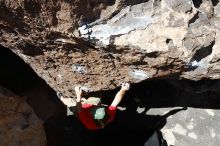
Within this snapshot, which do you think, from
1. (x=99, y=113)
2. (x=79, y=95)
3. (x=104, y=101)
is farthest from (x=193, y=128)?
(x=79, y=95)

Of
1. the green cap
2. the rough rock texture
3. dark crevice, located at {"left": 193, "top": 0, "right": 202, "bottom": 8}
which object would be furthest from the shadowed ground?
dark crevice, located at {"left": 193, "top": 0, "right": 202, "bottom": 8}

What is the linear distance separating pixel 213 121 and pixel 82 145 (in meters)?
1.32

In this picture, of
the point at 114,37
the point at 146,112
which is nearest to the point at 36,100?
the point at 146,112

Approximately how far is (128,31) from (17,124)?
130cm

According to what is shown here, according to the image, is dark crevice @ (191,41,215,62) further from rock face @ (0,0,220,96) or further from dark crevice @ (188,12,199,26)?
dark crevice @ (188,12,199,26)

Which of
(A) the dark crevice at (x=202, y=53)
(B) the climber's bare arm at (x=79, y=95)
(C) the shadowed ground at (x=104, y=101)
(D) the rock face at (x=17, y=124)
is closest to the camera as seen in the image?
(A) the dark crevice at (x=202, y=53)

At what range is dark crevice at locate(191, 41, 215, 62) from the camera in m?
2.48

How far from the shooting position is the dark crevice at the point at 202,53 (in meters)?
2.48

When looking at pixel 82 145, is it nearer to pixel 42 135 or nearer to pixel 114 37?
pixel 42 135

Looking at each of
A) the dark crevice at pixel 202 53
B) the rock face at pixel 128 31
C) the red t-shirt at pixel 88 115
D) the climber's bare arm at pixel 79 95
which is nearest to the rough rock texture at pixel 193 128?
the red t-shirt at pixel 88 115

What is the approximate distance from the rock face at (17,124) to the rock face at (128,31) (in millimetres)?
641

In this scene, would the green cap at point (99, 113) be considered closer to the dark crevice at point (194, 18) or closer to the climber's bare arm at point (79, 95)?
the climber's bare arm at point (79, 95)

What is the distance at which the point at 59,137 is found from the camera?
377 cm

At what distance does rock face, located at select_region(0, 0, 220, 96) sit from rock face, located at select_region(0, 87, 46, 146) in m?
0.64
